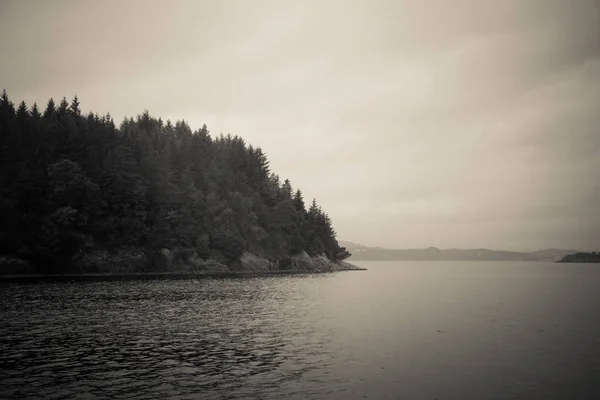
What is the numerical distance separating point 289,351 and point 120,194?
10014 cm

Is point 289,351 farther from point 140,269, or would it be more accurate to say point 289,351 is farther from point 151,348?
point 140,269

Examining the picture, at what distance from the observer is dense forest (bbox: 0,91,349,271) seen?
97500 mm

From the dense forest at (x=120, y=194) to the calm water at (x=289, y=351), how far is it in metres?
53.5

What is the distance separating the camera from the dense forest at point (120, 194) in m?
97.5

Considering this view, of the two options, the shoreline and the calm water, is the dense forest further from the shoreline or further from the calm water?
the calm water

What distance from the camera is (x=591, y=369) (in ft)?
77.1

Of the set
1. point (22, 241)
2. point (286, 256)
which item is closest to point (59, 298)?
point (22, 241)

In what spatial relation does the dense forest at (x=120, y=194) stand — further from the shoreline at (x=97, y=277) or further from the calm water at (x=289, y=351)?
the calm water at (x=289, y=351)

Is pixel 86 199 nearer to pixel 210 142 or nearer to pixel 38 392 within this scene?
pixel 210 142

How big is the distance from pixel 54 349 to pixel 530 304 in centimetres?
6015

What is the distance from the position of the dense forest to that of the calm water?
2105 inches

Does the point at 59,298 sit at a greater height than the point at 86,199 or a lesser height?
lesser

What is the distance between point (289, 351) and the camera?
27.3 meters

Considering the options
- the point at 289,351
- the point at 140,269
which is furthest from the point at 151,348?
the point at 140,269
